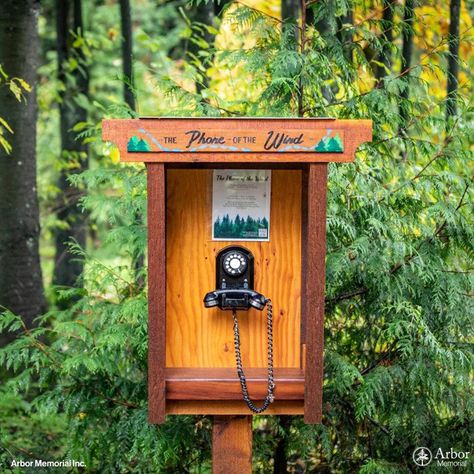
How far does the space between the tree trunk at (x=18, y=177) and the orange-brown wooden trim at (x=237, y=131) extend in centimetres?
333

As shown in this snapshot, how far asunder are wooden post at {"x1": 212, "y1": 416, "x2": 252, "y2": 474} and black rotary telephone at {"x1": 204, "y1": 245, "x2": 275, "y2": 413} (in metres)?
0.22

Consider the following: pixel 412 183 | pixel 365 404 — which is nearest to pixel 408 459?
pixel 365 404

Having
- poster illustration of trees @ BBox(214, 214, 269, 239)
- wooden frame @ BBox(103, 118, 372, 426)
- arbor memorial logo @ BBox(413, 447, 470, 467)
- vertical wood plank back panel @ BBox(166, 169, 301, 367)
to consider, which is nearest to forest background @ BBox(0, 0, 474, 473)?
arbor memorial logo @ BBox(413, 447, 470, 467)

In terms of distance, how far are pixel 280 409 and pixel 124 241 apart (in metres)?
1.71

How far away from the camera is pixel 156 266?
3430 mm

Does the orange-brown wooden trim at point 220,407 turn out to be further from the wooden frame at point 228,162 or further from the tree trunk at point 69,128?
the tree trunk at point 69,128

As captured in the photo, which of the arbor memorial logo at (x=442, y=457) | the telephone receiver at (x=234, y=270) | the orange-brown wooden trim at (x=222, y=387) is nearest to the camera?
the orange-brown wooden trim at (x=222, y=387)

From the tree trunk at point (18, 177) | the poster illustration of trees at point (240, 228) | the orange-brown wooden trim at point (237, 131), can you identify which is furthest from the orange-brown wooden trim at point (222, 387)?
the tree trunk at point (18, 177)

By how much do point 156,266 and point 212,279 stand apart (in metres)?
0.54

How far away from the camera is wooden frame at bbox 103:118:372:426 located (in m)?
3.36

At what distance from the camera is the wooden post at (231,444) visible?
3.83m

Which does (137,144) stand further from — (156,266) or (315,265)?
(315,265)

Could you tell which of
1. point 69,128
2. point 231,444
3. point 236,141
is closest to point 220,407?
point 231,444

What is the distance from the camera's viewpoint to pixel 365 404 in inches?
163
